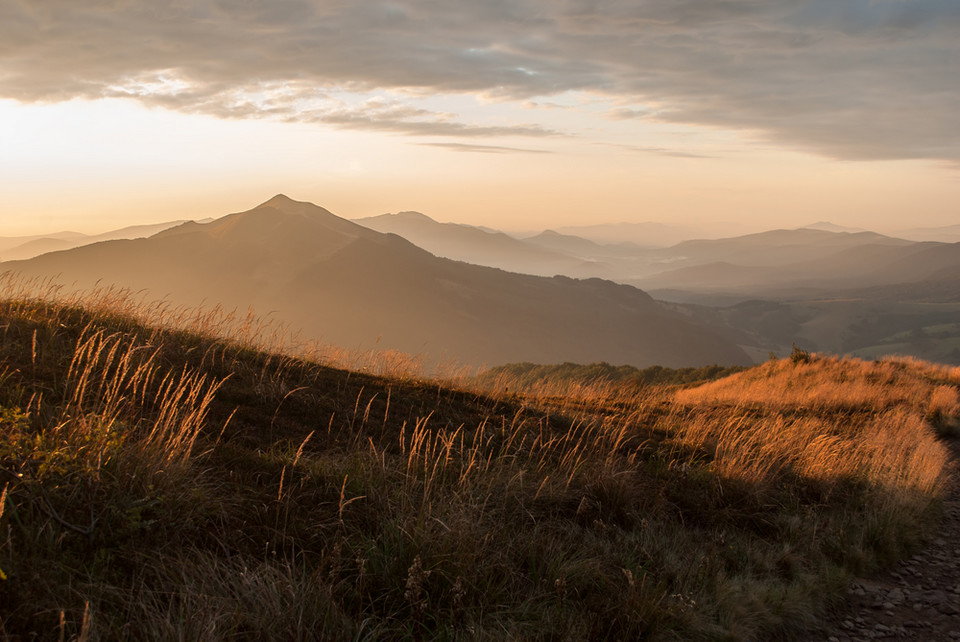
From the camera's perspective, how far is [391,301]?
17150 cm

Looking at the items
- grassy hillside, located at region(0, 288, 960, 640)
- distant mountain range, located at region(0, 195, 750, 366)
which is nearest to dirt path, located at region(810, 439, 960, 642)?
grassy hillside, located at region(0, 288, 960, 640)

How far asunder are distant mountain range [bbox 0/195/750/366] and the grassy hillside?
130m

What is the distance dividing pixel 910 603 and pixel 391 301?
16934cm

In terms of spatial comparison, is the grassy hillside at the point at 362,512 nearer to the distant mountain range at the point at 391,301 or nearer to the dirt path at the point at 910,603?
the dirt path at the point at 910,603

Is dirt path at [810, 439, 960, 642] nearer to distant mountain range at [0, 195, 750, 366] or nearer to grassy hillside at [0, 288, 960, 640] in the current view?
grassy hillside at [0, 288, 960, 640]

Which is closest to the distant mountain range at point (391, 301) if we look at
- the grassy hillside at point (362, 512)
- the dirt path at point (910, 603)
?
the grassy hillside at point (362, 512)

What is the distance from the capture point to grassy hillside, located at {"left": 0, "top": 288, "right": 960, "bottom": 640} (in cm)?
325

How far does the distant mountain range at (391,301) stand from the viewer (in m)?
154

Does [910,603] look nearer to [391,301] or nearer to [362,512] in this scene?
[362,512]

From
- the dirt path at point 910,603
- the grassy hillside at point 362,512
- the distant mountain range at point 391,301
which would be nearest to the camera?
the grassy hillside at point 362,512

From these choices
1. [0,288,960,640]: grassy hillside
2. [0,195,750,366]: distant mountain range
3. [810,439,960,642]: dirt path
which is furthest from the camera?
[0,195,750,366]: distant mountain range

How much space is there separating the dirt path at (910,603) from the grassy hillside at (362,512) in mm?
201

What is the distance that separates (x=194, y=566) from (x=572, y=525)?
3110mm

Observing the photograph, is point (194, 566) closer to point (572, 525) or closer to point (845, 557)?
point (572, 525)
